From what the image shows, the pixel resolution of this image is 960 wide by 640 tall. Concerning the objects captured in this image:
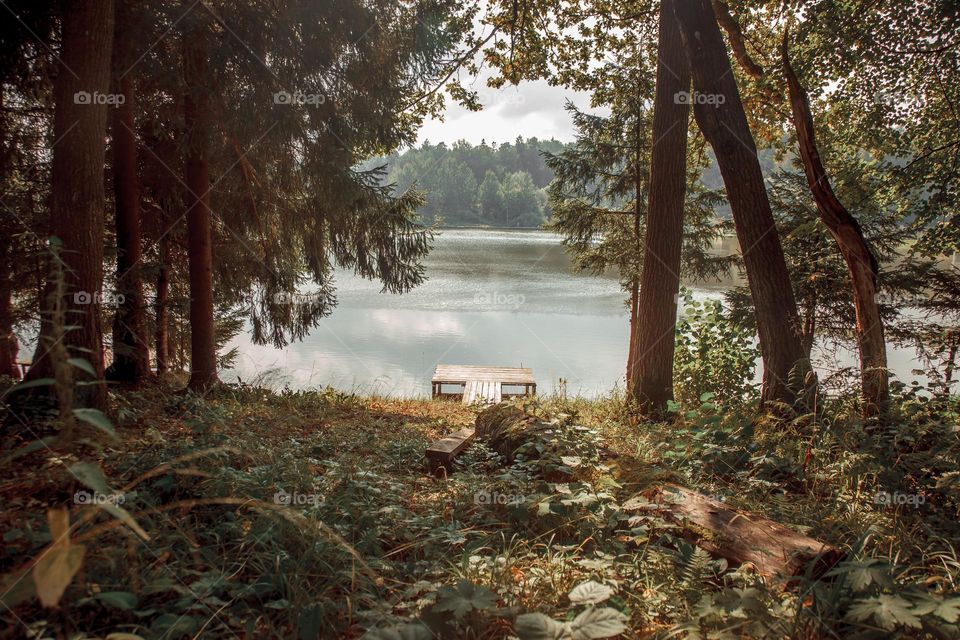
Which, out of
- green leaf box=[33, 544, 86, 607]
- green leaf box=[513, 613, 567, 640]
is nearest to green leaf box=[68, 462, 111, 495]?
green leaf box=[33, 544, 86, 607]

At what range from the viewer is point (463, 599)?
1798 millimetres

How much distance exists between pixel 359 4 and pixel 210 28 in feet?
5.49

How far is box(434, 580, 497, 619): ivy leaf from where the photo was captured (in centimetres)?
175

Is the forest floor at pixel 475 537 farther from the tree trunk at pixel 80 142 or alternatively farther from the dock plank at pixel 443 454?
the tree trunk at pixel 80 142

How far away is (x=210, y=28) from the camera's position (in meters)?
5.80

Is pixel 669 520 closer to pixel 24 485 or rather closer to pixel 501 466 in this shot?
pixel 501 466

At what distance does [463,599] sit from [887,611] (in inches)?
52.7

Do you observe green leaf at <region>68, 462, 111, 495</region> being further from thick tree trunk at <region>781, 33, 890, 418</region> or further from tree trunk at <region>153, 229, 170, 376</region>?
tree trunk at <region>153, 229, 170, 376</region>

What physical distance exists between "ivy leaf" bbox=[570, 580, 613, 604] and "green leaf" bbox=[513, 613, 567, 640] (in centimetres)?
19

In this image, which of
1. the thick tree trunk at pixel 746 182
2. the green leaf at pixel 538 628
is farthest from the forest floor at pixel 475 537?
the thick tree trunk at pixel 746 182

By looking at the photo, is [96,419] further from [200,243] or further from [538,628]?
[200,243]

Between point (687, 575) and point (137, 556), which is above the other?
point (137, 556)

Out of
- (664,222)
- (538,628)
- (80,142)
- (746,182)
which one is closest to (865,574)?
(538,628)

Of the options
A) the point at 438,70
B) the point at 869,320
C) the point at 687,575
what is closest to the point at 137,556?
the point at 687,575
